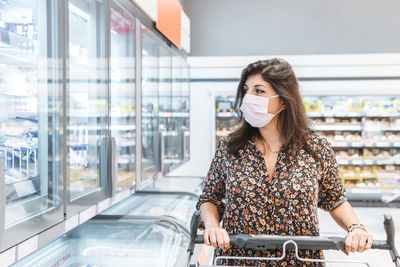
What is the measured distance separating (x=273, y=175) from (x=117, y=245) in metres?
1.33

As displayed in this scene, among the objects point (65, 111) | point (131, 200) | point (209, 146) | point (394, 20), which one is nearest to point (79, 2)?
point (65, 111)

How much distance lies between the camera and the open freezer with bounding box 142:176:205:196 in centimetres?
514

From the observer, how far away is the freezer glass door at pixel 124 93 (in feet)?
9.13

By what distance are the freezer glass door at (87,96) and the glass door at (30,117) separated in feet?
1.10

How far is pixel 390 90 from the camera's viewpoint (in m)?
7.01

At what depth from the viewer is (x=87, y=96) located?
2.30 meters

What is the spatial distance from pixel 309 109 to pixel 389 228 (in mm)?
6222

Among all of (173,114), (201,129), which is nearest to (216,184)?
(173,114)

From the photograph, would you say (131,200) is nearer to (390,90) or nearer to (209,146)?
(209,146)

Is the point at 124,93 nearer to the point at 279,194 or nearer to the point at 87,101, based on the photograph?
the point at 87,101

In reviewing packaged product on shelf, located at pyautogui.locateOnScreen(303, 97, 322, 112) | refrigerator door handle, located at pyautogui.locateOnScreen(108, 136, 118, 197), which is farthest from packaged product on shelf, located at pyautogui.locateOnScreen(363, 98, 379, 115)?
refrigerator door handle, located at pyautogui.locateOnScreen(108, 136, 118, 197)

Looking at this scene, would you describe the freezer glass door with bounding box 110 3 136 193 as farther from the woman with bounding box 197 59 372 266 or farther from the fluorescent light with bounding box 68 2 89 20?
the woman with bounding box 197 59 372 266

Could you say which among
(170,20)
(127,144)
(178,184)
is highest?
(170,20)

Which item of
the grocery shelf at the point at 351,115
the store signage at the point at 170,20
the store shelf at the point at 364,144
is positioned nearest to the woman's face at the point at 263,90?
the store signage at the point at 170,20
